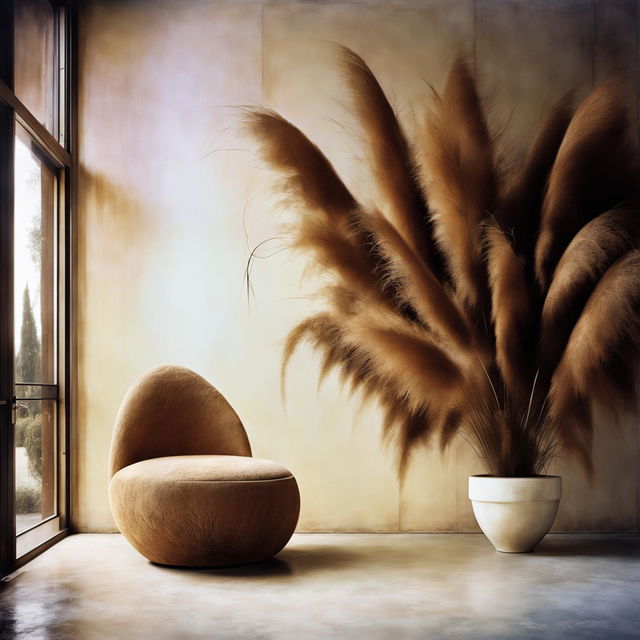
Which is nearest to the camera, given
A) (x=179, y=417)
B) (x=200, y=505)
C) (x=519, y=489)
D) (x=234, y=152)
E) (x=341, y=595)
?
(x=341, y=595)

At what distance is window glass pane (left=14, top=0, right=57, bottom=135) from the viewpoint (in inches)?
120

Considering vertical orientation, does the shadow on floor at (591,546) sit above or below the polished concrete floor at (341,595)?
below

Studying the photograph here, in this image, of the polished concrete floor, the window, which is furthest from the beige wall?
the polished concrete floor

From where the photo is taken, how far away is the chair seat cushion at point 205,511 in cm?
273

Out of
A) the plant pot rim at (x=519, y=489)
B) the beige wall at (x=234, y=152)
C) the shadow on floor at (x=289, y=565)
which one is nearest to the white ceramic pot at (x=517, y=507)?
the plant pot rim at (x=519, y=489)

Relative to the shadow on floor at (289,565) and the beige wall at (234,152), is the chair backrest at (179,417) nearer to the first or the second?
the beige wall at (234,152)

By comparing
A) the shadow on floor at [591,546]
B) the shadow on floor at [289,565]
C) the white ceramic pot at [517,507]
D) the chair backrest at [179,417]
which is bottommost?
the shadow on floor at [591,546]

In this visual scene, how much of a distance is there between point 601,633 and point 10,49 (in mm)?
2556

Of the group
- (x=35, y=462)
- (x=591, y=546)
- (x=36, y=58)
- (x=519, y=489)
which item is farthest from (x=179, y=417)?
(x=591, y=546)

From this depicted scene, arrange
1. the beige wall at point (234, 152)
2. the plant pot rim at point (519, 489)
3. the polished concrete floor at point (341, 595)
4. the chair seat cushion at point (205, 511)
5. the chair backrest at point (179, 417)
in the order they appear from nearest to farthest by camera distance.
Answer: the polished concrete floor at point (341, 595) < the chair seat cushion at point (205, 511) < the plant pot rim at point (519, 489) < the chair backrest at point (179, 417) < the beige wall at point (234, 152)

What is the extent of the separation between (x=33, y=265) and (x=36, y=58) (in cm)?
82

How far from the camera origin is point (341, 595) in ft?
7.98

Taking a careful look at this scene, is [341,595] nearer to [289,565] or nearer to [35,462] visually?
[289,565]

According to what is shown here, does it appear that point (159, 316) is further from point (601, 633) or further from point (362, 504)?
point (601, 633)
